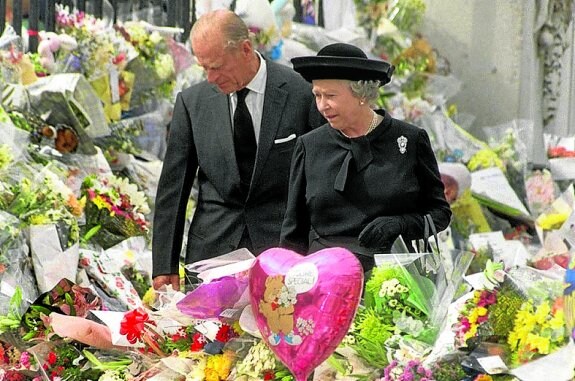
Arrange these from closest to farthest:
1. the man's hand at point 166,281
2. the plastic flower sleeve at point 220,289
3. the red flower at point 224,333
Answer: the plastic flower sleeve at point 220,289 → the red flower at point 224,333 → the man's hand at point 166,281

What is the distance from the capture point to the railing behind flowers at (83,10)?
8.91 m

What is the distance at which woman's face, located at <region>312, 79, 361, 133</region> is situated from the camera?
14.9ft

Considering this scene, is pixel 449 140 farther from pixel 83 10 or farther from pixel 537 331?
pixel 537 331

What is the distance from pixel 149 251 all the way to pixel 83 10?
2.81 m

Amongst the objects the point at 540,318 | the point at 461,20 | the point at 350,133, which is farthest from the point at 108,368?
the point at 461,20

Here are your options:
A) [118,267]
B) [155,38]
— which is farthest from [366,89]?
[155,38]

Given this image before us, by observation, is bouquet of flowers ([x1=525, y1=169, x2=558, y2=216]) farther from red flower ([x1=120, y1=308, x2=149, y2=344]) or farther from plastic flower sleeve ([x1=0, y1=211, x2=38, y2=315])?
red flower ([x1=120, y1=308, x2=149, y2=344])

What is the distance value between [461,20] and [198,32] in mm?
7369

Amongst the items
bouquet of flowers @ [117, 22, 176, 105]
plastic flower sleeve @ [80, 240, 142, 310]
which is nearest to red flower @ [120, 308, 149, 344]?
plastic flower sleeve @ [80, 240, 142, 310]

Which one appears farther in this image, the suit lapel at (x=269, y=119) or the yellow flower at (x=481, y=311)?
the suit lapel at (x=269, y=119)

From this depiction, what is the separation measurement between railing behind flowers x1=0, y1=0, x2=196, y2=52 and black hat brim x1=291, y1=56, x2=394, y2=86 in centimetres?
454

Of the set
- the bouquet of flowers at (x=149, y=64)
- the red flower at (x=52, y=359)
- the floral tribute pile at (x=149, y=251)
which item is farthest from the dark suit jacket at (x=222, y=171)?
the bouquet of flowers at (x=149, y=64)

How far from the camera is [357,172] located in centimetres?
468

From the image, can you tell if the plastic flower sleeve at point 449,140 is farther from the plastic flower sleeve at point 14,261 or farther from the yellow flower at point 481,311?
the yellow flower at point 481,311
